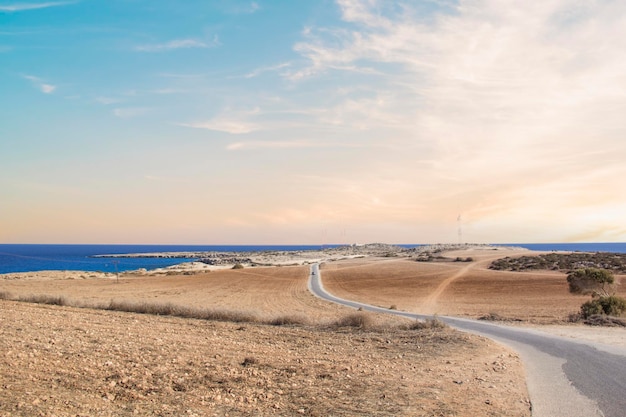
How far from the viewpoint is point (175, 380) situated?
10.5 metres

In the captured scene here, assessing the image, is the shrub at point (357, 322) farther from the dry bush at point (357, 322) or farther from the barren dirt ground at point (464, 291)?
the barren dirt ground at point (464, 291)

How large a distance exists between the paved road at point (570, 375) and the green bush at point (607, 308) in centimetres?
758

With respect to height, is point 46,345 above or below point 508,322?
above

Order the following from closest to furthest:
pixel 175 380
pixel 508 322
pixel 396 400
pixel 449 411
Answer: pixel 449 411 → pixel 396 400 → pixel 175 380 → pixel 508 322

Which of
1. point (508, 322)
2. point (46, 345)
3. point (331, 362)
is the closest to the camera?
point (46, 345)

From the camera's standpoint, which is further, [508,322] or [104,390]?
[508,322]

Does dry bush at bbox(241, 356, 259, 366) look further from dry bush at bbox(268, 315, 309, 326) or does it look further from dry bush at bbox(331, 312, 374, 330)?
dry bush at bbox(268, 315, 309, 326)

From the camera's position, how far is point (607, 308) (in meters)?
26.9

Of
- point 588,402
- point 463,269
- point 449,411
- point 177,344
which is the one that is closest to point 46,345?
point 177,344

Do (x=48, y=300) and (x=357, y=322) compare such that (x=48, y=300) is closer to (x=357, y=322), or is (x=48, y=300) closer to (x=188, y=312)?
(x=188, y=312)

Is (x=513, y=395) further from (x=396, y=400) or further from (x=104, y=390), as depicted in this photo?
(x=104, y=390)

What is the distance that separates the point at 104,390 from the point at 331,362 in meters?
6.00

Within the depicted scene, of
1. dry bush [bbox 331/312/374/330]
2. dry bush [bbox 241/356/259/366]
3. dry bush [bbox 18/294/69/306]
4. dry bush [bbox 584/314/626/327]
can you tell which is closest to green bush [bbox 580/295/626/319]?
dry bush [bbox 584/314/626/327]

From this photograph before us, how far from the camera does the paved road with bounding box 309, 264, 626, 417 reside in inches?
391
